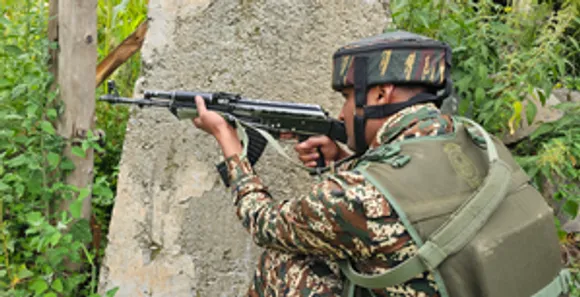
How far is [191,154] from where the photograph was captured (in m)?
2.69

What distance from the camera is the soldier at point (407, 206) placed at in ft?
5.17

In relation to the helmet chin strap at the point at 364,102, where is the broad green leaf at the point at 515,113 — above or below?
below

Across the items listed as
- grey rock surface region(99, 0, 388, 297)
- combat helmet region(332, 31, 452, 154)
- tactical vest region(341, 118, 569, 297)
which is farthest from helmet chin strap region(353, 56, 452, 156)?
grey rock surface region(99, 0, 388, 297)

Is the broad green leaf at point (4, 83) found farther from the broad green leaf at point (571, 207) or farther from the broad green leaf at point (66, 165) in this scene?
the broad green leaf at point (571, 207)

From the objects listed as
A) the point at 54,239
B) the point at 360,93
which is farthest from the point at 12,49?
the point at 360,93

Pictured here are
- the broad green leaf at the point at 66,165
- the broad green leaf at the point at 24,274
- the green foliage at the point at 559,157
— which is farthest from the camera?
the green foliage at the point at 559,157

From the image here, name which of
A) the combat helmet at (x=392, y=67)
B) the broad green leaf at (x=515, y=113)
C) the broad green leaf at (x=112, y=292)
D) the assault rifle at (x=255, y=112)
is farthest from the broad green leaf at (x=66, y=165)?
the broad green leaf at (x=515, y=113)

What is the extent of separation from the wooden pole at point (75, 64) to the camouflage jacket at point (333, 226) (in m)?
0.88

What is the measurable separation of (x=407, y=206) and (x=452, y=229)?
14 cm

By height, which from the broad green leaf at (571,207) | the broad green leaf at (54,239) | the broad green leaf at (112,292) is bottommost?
the broad green leaf at (571,207)

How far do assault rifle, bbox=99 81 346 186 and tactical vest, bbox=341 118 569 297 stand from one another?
52 centimetres

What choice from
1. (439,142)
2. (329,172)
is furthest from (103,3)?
(439,142)

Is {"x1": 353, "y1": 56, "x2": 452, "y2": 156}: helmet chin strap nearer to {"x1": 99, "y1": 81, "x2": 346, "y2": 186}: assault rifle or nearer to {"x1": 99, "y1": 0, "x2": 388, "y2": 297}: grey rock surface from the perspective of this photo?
{"x1": 99, "y1": 81, "x2": 346, "y2": 186}: assault rifle

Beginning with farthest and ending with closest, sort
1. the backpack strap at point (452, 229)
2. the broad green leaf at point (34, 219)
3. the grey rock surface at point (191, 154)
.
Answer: the grey rock surface at point (191, 154) < the broad green leaf at point (34, 219) < the backpack strap at point (452, 229)
